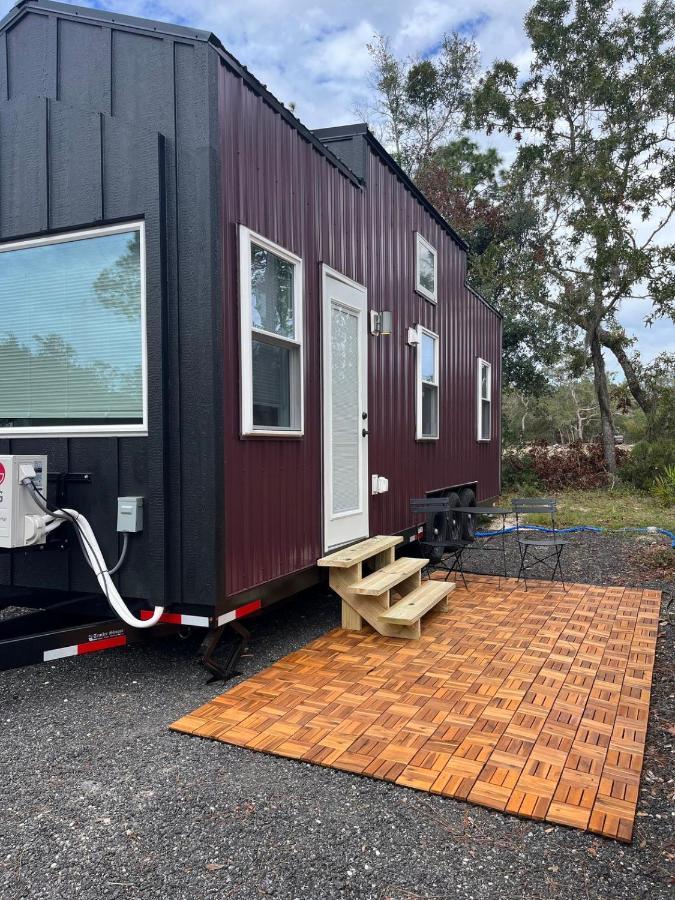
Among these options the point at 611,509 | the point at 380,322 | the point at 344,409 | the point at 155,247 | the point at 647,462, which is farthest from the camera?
the point at 647,462

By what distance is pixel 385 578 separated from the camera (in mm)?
4227

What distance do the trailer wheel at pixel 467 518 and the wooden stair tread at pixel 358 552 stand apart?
2.88 m

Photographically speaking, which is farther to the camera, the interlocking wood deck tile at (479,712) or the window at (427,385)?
the window at (427,385)

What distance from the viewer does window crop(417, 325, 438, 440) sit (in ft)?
20.3

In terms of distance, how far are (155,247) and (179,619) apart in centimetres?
179

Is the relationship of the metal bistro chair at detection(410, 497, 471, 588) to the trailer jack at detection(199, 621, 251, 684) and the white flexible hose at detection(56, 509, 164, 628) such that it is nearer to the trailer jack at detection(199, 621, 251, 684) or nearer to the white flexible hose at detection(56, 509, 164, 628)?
the trailer jack at detection(199, 621, 251, 684)

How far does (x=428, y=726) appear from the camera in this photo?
2.72 metres

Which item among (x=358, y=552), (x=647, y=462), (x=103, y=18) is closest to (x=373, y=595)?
(x=358, y=552)

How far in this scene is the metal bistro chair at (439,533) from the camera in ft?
18.6

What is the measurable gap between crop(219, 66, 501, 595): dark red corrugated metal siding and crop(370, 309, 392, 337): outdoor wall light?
0.28 feet

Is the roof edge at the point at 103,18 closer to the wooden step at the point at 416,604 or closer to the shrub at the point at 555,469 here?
the wooden step at the point at 416,604

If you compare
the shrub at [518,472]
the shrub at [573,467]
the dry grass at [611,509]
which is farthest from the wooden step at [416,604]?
the shrub at [573,467]

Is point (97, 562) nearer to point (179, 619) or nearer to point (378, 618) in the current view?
point (179, 619)

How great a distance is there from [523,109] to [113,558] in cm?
1579
